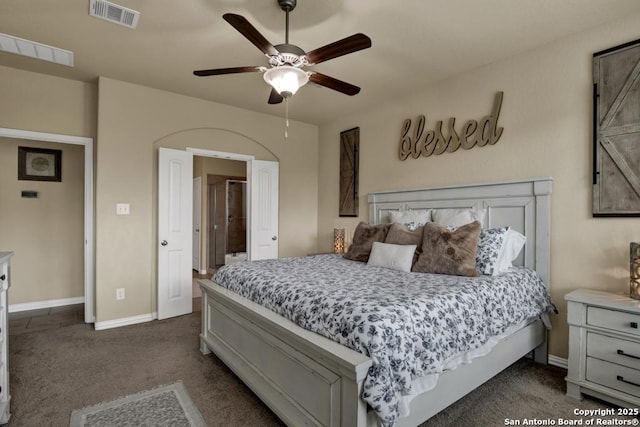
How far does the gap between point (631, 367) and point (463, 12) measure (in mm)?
2525

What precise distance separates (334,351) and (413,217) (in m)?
2.21

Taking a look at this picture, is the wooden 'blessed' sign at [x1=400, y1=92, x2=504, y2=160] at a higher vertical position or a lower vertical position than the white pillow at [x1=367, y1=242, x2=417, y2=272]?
higher

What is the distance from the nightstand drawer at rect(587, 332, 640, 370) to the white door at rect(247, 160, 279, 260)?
11.7 feet

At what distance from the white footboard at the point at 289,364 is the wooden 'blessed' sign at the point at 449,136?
98.8 inches

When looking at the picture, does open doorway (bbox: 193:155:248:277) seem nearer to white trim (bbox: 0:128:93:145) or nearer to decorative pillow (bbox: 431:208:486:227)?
white trim (bbox: 0:128:93:145)

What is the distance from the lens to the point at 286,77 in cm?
209

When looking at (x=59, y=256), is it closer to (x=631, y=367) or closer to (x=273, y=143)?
(x=273, y=143)

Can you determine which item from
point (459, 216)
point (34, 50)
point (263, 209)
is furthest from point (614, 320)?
point (34, 50)

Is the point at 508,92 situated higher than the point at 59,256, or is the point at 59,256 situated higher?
the point at 508,92

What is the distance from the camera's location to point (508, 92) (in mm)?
2932

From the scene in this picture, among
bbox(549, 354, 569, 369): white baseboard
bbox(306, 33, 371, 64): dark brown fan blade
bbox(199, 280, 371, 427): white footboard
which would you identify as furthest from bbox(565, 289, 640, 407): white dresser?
bbox(306, 33, 371, 64): dark brown fan blade

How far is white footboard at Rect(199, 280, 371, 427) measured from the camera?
1379 mm

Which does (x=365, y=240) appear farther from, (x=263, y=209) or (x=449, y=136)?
(x=263, y=209)

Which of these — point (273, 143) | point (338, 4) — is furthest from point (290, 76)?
point (273, 143)
